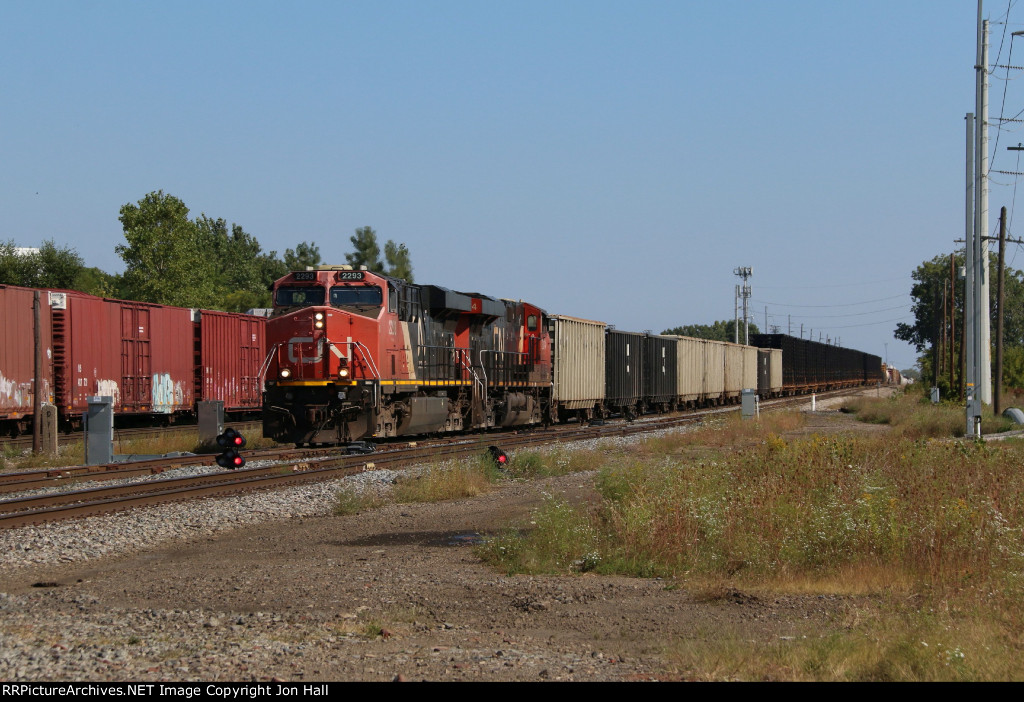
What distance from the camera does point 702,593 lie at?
23.9 feet

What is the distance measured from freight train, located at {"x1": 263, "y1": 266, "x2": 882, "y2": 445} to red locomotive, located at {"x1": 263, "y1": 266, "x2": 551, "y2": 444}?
2cm

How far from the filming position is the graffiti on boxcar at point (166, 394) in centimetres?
2652

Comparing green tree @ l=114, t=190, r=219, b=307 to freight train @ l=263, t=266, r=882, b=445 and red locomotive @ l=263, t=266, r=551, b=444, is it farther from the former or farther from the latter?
red locomotive @ l=263, t=266, r=551, b=444

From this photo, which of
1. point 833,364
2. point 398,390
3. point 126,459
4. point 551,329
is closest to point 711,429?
point 551,329

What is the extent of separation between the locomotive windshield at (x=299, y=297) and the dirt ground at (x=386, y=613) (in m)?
10.2

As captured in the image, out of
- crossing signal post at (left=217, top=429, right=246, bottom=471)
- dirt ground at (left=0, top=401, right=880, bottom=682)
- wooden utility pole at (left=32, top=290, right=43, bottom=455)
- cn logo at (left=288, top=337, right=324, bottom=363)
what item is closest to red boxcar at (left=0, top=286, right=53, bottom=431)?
wooden utility pole at (left=32, top=290, right=43, bottom=455)

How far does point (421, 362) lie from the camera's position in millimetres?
21625

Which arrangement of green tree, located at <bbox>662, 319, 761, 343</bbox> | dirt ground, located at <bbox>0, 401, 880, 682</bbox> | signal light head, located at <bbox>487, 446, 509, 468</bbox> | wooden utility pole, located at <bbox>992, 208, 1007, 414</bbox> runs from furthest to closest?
green tree, located at <bbox>662, 319, 761, 343</bbox> < wooden utility pole, located at <bbox>992, 208, 1007, 414</bbox> < signal light head, located at <bbox>487, 446, 509, 468</bbox> < dirt ground, located at <bbox>0, 401, 880, 682</bbox>

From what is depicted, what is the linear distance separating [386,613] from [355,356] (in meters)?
13.0

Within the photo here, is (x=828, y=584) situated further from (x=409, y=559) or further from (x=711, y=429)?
(x=711, y=429)

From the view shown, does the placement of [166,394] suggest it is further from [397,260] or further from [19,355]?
[397,260]

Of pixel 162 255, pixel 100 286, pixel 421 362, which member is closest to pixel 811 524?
pixel 421 362

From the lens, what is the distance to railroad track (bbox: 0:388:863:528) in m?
11.9
